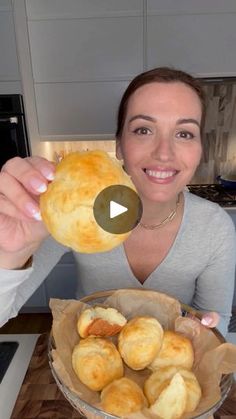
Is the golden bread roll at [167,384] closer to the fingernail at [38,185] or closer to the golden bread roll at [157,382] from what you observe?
the golden bread roll at [157,382]

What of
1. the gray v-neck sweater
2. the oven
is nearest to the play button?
the gray v-neck sweater

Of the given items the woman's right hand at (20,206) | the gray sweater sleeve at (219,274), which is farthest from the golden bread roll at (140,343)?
the gray sweater sleeve at (219,274)

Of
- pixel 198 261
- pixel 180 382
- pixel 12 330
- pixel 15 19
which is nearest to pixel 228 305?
pixel 198 261

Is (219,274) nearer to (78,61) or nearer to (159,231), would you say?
(159,231)

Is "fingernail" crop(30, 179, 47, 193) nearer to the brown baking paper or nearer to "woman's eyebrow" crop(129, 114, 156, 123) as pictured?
the brown baking paper

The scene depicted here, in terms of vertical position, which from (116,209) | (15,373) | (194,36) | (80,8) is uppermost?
(80,8)

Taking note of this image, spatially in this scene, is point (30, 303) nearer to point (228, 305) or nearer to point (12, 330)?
point (12, 330)

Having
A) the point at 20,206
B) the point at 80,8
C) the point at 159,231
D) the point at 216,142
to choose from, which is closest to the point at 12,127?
the point at 80,8
